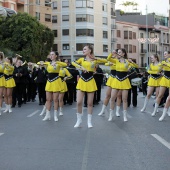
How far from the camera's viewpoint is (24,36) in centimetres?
6181

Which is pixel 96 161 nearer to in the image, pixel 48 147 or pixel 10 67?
pixel 48 147

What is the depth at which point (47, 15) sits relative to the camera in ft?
281

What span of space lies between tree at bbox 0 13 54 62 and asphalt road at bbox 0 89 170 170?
47.7 m

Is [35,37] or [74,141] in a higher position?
[35,37]

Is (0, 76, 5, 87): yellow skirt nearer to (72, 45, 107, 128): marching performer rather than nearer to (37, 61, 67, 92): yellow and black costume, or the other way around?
(37, 61, 67, 92): yellow and black costume

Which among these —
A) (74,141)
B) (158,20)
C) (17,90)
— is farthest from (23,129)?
(158,20)

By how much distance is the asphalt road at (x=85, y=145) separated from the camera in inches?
301

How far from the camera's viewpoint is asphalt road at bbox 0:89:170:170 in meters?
7.64

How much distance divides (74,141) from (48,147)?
0.92 m

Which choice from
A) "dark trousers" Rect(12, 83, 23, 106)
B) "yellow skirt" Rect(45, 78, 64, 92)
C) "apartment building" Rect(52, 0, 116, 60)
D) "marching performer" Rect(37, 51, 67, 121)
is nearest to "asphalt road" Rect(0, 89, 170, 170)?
"marching performer" Rect(37, 51, 67, 121)

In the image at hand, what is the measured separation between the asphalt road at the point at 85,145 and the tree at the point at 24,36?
157 feet

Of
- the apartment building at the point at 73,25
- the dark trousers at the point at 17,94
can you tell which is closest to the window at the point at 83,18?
the apartment building at the point at 73,25

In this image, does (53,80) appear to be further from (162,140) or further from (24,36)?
(24,36)

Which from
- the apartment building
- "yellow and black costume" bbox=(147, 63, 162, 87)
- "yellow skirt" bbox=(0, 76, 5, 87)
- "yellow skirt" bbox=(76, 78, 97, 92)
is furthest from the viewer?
the apartment building
